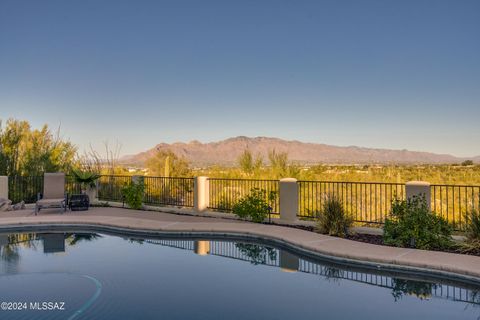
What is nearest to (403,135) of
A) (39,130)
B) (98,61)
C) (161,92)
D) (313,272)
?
(161,92)

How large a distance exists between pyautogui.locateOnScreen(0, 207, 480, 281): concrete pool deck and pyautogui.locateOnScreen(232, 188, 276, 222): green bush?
0.38m

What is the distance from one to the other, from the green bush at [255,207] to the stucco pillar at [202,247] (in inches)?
85.4

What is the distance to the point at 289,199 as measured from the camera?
10664mm

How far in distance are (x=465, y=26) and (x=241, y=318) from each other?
27.6m

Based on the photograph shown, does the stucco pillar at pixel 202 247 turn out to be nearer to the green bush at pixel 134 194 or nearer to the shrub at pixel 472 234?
the shrub at pixel 472 234

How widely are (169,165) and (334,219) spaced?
1750cm

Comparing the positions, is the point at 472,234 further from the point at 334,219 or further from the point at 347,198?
the point at 347,198

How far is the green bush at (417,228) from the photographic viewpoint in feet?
25.0

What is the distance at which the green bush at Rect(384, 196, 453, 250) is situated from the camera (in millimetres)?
7617

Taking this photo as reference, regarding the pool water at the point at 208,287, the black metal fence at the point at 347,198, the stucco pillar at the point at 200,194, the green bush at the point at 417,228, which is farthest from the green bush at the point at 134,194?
the green bush at the point at 417,228

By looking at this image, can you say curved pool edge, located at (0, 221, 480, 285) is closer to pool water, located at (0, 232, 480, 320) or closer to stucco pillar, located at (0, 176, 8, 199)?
pool water, located at (0, 232, 480, 320)

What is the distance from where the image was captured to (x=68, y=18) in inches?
779

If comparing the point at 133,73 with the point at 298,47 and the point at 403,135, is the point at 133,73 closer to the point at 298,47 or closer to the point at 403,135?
the point at 298,47

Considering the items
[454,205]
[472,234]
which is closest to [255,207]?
[472,234]
